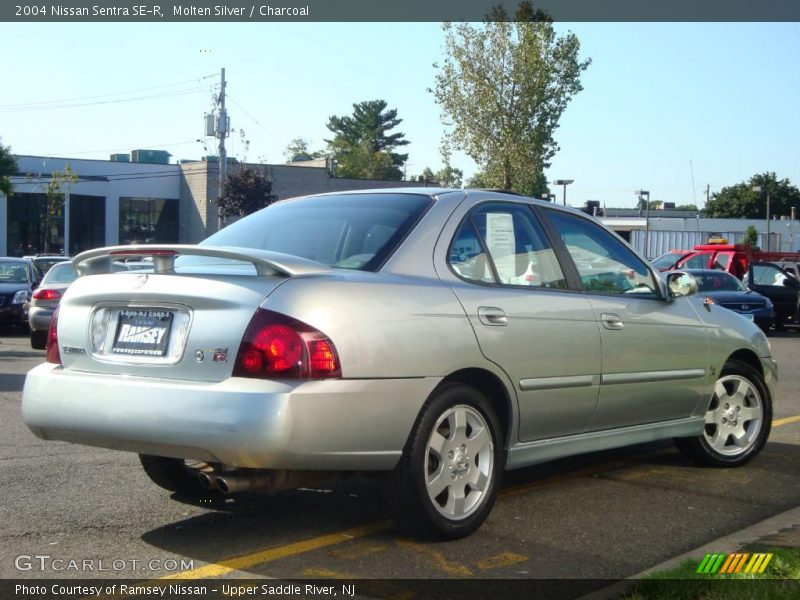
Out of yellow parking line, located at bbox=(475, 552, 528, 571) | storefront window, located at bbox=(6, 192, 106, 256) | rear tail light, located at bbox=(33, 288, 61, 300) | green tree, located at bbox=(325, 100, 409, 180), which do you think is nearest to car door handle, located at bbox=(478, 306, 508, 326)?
yellow parking line, located at bbox=(475, 552, 528, 571)

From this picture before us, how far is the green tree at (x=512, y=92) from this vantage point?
40406 mm

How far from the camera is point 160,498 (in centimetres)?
568

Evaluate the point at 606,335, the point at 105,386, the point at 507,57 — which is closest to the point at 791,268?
the point at 507,57

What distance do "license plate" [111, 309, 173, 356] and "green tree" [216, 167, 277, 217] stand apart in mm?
42607

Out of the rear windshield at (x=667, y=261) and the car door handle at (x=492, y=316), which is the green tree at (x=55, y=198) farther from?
the car door handle at (x=492, y=316)

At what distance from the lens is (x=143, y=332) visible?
4.64 meters

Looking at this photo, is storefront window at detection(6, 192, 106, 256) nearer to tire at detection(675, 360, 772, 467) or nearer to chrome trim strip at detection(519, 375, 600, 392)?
tire at detection(675, 360, 772, 467)

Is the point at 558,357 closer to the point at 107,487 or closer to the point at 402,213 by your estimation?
the point at 402,213

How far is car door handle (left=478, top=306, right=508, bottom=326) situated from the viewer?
16.6 ft

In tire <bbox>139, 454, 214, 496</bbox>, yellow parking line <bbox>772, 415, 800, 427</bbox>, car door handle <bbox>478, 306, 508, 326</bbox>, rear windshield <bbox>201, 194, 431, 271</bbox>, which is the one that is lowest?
yellow parking line <bbox>772, 415, 800, 427</bbox>

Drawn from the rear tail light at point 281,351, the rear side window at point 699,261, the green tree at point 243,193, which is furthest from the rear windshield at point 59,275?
the green tree at point 243,193

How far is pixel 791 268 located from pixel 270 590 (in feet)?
79.4

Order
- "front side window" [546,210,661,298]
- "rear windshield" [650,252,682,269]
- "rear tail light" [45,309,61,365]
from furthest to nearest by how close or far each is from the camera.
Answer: "rear windshield" [650,252,682,269] → "front side window" [546,210,661,298] → "rear tail light" [45,309,61,365]

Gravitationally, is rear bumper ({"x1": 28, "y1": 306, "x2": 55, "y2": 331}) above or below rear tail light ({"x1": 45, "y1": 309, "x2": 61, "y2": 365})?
below
